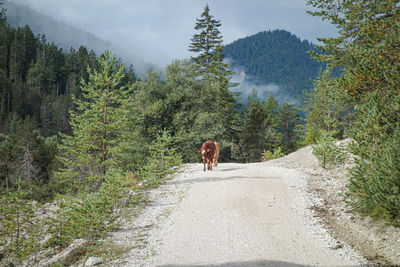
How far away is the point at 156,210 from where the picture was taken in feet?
29.7

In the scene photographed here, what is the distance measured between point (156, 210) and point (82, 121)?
627 cm

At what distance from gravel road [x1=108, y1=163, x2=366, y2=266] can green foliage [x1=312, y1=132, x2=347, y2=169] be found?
10.1 ft

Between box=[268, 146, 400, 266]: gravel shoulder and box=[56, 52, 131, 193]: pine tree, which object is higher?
box=[56, 52, 131, 193]: pine tree

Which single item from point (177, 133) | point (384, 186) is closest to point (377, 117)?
point (384, 186)

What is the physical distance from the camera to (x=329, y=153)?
44.9 ft

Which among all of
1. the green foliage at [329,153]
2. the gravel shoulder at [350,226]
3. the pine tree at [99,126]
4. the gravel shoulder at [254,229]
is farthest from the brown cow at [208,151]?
the green foliage at [329,153]

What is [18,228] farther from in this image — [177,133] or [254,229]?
[177,133]

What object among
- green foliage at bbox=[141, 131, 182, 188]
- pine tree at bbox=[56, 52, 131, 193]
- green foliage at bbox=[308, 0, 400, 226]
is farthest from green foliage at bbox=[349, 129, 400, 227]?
pine tree at bbox=[56, 52, 131, 193]

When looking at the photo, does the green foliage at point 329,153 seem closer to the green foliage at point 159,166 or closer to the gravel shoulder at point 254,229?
the gravel shoulder at point 254,229

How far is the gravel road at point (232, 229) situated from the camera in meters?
5.74

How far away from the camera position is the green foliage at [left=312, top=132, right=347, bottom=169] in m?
13.6

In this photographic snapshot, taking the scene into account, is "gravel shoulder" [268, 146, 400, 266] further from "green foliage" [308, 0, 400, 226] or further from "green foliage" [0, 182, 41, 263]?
"green foliage" [0, 182, 41, 263]

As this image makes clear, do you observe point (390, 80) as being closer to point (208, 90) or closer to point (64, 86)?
point (208, 90)

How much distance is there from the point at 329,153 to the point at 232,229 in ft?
29.1
